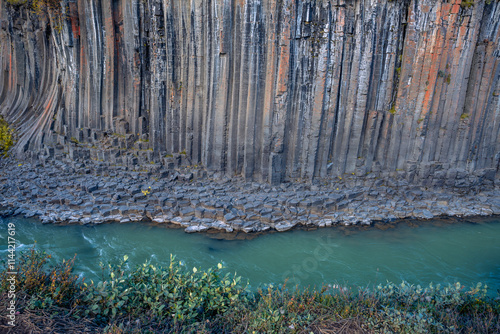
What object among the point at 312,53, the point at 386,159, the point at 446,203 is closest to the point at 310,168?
the point at 386,159

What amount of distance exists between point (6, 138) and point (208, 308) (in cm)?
1774

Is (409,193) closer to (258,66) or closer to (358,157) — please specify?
(358,157)

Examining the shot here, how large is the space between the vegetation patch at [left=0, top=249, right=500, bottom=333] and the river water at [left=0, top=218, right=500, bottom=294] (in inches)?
134

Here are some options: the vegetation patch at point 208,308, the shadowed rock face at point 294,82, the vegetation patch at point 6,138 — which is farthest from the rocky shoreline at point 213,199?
the vegetation patch at point 208,308

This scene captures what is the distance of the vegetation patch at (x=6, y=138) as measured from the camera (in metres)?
18.1

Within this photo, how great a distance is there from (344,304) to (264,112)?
9175 mm

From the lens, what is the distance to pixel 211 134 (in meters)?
15.2

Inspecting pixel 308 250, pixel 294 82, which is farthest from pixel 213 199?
pixel 294 82

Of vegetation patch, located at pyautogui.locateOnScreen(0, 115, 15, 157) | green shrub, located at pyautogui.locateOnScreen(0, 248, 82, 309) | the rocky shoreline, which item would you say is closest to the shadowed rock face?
the rocky shoreline

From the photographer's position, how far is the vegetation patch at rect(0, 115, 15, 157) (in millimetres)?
18109

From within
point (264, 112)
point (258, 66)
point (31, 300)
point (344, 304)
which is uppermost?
point (258, 66)

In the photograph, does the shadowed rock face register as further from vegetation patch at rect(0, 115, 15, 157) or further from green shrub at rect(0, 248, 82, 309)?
green shrub at rect(0, 248, 82, 309)

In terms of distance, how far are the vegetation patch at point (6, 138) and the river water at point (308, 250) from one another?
22.3 feet

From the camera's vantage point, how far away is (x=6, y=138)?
60.8 ft
